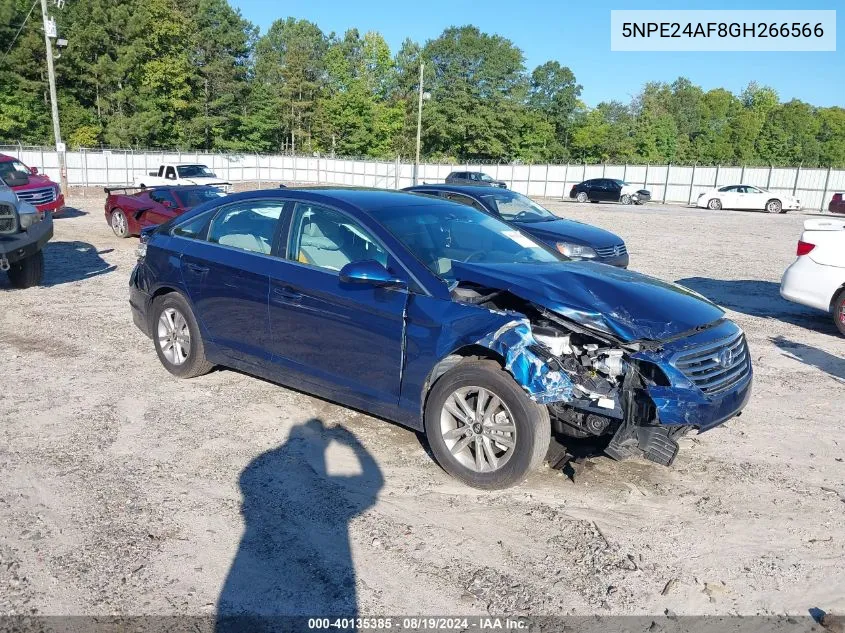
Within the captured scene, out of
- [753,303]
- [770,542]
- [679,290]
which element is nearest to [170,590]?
[770,542]

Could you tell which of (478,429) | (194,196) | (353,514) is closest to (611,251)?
(478,429)

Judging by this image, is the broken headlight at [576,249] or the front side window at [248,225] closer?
the front side window at [248,225]

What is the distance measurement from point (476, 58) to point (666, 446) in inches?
3075

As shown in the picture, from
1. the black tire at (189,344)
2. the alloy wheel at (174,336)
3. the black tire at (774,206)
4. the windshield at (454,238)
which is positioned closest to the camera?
the windshield at (454,238)

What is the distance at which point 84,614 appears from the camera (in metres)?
3.00

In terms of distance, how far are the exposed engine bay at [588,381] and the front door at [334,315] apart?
0.77 metres

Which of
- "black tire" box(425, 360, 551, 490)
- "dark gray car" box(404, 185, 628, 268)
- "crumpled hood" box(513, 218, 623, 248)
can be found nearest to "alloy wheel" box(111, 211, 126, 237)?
"dark gray car" box(404, 185, 628, 268)

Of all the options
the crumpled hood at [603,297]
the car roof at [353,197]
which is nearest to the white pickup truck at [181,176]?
the car roof at [353,197]

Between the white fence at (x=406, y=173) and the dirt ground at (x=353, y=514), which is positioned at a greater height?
the white fence at (x=406, y=173)

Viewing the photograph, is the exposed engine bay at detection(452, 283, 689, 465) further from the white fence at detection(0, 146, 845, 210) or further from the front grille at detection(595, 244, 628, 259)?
the white fence at detection(0, 146, 845, 210)

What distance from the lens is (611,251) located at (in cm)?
1089

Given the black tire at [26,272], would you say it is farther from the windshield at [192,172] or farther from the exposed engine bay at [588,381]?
the windshield at [192,172]

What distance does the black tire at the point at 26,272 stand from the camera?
391 inches

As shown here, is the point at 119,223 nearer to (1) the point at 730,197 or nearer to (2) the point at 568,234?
(2) the point at 568,234
